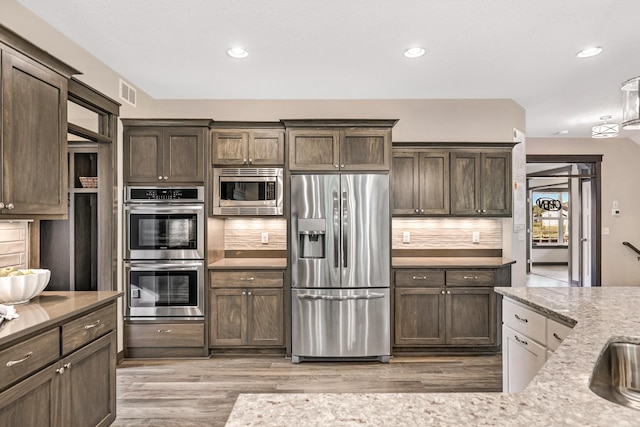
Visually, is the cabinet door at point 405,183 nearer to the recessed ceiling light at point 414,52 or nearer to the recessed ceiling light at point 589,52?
the recessed ceiling light at point 414,52

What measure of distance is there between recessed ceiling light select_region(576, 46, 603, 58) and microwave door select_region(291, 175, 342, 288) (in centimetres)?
233

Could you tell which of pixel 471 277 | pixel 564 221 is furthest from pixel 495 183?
pixel 564 221

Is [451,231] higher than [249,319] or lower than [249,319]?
higher

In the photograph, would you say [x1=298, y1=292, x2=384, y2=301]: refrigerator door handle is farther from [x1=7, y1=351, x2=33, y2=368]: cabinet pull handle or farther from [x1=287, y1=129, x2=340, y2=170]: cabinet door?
[x1=7, y1=351, x2=33, y2=368]: cabinet pull handle

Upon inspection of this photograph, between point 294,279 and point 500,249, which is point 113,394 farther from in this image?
point 500,249

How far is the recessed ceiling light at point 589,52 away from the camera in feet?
10.2

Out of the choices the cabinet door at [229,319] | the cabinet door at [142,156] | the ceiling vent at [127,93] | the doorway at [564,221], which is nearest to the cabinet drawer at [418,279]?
the cabinet door at [229,319]

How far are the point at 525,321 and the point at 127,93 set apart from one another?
3997 mm

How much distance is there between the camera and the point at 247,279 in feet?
12.5

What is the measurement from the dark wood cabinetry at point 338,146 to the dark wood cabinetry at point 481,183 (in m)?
0.93

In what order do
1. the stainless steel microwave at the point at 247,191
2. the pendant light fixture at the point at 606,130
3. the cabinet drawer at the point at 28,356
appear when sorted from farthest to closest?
1. the pendant light fixture at the point at 606,130
2. the stainless steel microwave at the point at 247,191
3. the cabinet drawer at the point at 28,356

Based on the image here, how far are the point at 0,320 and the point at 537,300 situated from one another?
2.79m

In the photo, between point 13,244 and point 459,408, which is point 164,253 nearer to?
point 13,244

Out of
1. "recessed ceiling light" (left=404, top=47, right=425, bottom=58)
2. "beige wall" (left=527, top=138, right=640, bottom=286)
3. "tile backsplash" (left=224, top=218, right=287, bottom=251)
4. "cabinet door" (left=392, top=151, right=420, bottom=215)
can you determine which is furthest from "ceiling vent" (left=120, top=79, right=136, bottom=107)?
"beige wall" (left=527, top=138, right=640, bottom=286)
